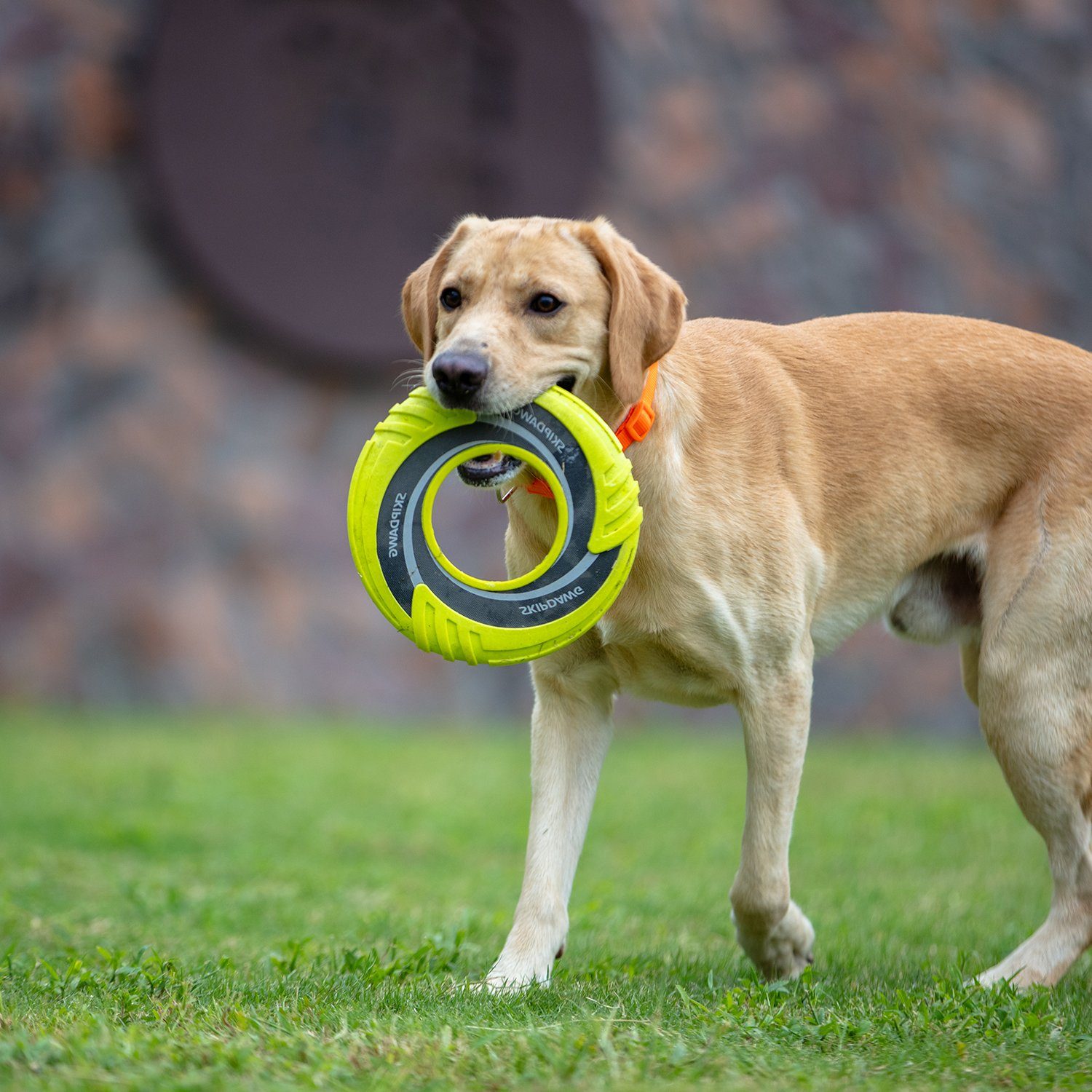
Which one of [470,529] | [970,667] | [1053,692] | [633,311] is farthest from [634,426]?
[470,529]

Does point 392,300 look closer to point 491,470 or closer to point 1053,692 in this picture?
point 491,470

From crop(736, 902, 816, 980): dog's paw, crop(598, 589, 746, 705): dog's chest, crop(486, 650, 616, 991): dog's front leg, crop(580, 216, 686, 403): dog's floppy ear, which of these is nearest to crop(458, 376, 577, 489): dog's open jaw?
crop(580, 216, 686, 403): dog's floppy ear

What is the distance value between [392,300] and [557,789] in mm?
6021

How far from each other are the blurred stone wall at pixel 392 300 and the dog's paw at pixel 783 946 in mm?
5982

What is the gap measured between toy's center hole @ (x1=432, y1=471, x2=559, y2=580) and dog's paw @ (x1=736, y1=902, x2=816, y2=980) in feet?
19.1

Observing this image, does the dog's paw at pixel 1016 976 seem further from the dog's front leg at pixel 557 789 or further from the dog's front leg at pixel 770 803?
the dog's front leg at pixel 557 789

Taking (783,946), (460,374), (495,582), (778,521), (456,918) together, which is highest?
(460,374)

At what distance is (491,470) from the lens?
3561 millimetres

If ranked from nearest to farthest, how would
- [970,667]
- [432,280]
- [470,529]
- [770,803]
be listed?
[770,803], [432,280], [970,667], [470,529]

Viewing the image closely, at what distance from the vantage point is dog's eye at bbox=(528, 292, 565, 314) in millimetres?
3668

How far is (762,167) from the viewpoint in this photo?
10133mm

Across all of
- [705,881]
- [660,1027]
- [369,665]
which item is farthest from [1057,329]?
[660,1027]

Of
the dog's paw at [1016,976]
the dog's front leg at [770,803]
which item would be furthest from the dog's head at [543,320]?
the dog's paw at [1016,976]

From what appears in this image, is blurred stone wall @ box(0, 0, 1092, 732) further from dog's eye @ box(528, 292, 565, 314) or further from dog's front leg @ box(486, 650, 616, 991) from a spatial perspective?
dog's eye @ box(528, 292, 565, 314)
